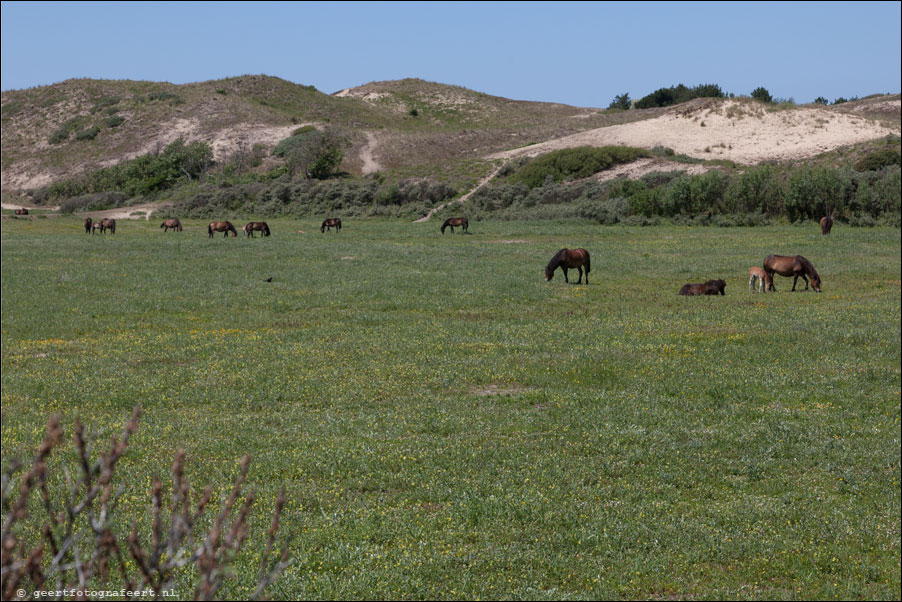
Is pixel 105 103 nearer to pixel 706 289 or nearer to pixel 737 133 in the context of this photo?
pixel 737 133

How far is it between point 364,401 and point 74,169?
117 metres

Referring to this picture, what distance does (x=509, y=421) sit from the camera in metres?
12.9

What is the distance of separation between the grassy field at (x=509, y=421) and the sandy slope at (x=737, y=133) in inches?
2310

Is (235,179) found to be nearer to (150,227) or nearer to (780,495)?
(150,227)

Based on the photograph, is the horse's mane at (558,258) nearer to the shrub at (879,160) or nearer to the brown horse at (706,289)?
the brown horse at (706,289)

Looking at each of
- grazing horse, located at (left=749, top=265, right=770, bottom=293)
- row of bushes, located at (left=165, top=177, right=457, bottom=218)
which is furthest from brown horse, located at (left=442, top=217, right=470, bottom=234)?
grazing horse, located at (left=749, top=265, right=770, bottom=293)

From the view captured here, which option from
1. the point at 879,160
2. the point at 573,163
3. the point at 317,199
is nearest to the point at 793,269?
the point at 879,160

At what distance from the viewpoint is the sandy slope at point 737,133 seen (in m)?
82.2

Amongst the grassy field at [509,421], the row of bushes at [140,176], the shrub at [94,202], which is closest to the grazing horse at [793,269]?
the grassy field at [509,421]

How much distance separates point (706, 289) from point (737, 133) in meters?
69.8

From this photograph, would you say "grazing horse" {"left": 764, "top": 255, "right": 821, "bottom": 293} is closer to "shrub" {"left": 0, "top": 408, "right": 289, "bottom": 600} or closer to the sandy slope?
"shrub" {"left": 0, "top": 408, "right": 289, "bottom": 600}

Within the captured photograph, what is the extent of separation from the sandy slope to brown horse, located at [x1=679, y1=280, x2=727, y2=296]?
58.2 m

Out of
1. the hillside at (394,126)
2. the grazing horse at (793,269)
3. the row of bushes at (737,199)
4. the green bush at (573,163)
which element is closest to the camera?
the grazing horse at (793,269)

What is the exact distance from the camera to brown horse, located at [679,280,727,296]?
2794 cm
